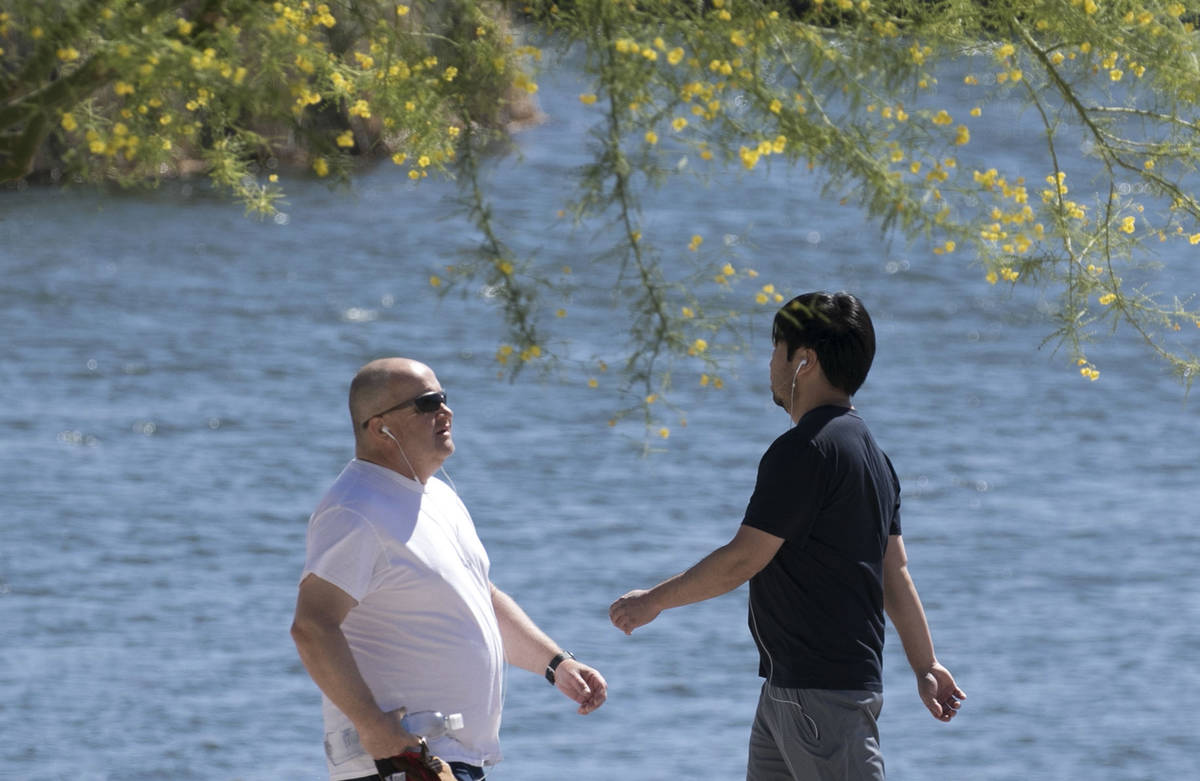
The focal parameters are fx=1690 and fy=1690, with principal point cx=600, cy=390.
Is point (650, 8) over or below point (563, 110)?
over

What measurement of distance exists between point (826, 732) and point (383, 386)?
124cm

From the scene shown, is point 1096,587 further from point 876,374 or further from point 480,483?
point 876,374

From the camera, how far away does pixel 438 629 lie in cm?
361

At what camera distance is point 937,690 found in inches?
159

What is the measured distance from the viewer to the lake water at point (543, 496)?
1091 cm

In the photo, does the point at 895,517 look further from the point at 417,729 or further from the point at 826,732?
the point at 417,729

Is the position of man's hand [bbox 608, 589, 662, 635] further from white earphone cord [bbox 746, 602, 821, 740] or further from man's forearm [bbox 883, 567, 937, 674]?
man's forearm [bbox 883, 567, 937, 674]

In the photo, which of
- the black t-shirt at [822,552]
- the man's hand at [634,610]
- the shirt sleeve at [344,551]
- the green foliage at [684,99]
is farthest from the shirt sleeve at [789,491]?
the shirt sleeve at [344,551]

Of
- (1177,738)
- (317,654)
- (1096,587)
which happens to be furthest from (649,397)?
(1096,587)

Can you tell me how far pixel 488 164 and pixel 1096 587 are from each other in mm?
10449

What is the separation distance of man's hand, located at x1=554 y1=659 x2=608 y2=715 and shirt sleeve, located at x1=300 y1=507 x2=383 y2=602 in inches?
25.4

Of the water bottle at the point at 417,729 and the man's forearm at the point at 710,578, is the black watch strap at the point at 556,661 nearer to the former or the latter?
the man's forearm at the point at 710,578

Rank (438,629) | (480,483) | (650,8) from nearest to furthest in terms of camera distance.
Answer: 1. (438,629)
2. (650,8)
3. (480,483)

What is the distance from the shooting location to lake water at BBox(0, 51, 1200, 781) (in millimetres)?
10906
